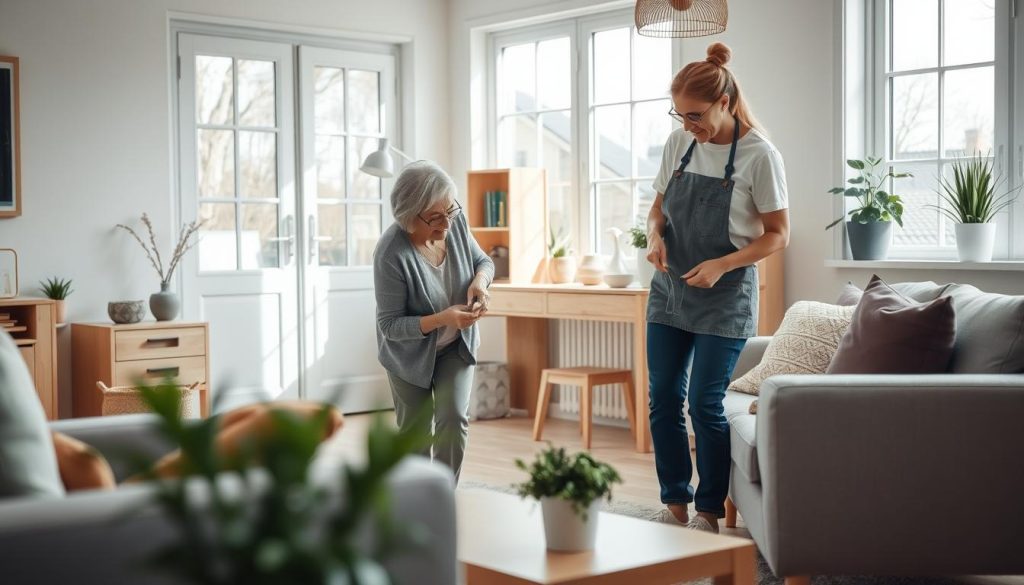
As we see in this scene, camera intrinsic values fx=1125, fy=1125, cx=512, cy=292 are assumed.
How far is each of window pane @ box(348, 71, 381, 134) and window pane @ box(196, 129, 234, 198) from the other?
766mm

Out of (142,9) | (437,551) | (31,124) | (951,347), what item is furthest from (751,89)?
(437,551)

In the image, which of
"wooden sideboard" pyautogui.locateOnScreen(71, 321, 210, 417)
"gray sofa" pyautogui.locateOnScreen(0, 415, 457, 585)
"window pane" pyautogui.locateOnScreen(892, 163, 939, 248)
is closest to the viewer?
"gray sofa" pyautogui.locateOnScreen(0, 415, 457, 585)

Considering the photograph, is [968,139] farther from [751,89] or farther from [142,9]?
[142,9]

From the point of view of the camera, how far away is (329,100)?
6352 mm

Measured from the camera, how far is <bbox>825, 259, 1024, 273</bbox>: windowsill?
4344 mm

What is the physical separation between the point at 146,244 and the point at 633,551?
4.08 metres

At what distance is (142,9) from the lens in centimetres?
559

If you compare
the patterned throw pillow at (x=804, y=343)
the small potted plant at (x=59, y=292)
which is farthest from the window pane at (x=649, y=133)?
the small potted plant at (x=59, y=292)

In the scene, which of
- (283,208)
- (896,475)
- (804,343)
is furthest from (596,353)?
(896,475)

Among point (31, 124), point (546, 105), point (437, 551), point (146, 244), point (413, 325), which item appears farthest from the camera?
point (546, 105)

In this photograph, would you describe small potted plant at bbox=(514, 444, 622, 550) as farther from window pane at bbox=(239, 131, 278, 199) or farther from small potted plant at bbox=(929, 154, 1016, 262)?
window pane at bbox=(239, 131, 278, 199)

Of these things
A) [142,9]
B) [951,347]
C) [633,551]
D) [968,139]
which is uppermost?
[142,9]

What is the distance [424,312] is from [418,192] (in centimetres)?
34

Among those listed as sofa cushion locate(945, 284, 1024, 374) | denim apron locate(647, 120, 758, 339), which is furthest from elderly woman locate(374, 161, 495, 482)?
sofa cushion locate(945, 284, 1024, 374)
